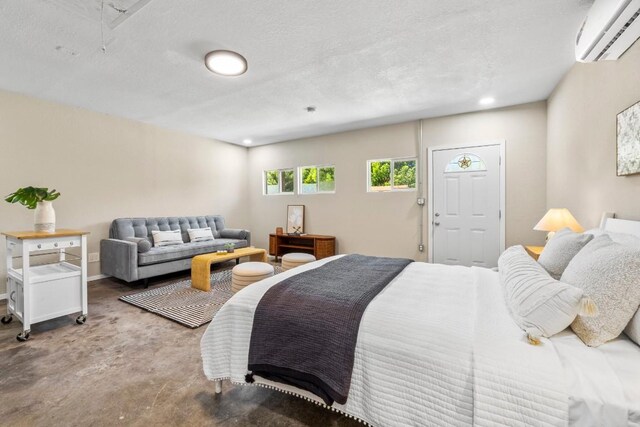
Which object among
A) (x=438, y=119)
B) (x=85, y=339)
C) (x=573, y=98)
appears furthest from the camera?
(x=438, y=119)

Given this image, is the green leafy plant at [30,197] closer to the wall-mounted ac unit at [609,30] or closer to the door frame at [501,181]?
the wall-mounted ac unit at [609,30]

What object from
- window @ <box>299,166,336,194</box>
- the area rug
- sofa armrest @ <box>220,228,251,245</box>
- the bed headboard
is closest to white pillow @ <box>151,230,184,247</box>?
the area rug

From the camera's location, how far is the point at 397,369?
1.18 metres

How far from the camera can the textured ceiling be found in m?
1.99

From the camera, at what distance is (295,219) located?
5.79m

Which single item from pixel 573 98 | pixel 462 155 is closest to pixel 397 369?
pixel 573 98

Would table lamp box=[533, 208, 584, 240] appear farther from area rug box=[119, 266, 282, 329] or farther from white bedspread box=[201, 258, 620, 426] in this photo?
area rug box=[119, 266, 282, 329]

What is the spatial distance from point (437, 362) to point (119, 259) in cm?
414

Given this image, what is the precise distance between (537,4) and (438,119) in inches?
97.4

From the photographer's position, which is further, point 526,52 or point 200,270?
point 200,270

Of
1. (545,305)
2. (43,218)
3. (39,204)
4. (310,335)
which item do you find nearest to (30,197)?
(39,204)

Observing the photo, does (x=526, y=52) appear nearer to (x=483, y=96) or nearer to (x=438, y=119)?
(x=483, y=96)

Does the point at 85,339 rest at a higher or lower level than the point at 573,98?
lower

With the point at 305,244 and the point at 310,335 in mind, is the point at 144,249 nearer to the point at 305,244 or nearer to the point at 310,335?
the point at 305,244
